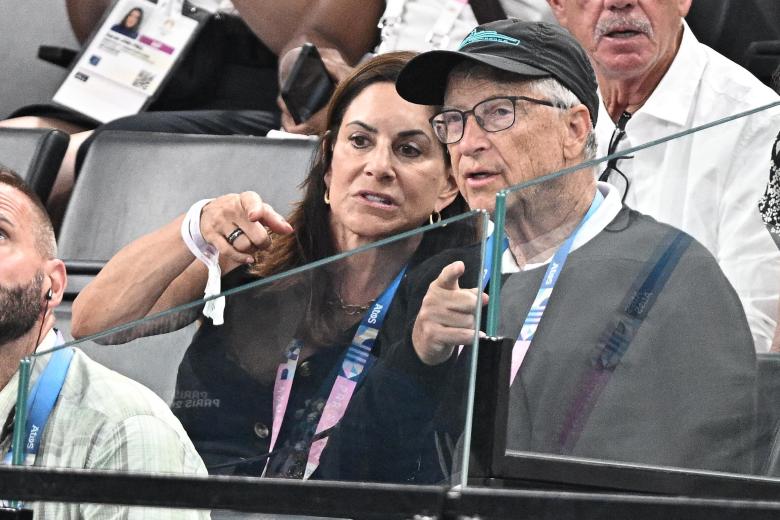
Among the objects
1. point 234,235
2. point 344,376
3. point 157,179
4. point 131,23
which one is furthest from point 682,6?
point 131,23

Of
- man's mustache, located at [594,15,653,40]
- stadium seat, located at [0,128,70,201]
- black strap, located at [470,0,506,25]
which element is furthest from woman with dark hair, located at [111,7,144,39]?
man's mustache, located at [594,15,653,40]

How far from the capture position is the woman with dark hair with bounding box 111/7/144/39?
8.91 feet

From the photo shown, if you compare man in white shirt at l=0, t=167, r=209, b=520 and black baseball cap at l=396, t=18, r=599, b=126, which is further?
black baseball cap at l=396, t=18, r=599, b=126

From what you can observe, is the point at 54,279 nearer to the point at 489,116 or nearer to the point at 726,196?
the point at 489,116

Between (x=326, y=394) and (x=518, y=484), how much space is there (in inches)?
6.3

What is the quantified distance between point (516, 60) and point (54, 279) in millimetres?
697

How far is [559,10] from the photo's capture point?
6.89ft

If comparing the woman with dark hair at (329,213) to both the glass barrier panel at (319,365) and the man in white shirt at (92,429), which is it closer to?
the man in white shirt at (92,429)

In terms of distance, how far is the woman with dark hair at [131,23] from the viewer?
8.91 feet

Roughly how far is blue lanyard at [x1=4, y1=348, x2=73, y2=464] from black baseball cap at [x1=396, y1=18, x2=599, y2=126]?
0.65 meters

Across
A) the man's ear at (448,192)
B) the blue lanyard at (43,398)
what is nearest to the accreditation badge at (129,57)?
the man's ear at (448,192)

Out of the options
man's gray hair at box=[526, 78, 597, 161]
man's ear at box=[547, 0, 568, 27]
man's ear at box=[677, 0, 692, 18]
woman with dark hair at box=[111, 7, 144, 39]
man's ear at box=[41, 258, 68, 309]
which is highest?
man's ear at box=[677, 0, 692, 18]

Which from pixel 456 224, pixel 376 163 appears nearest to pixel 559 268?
pixel 456 224

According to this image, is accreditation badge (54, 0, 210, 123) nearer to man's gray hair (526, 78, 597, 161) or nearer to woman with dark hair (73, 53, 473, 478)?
woman with dark hair (73, 53, 473, 478)
